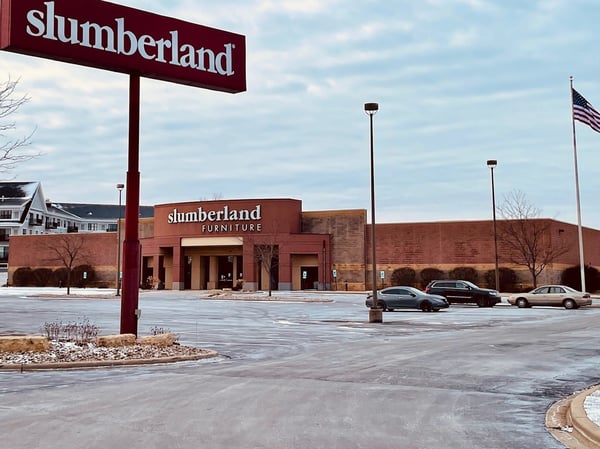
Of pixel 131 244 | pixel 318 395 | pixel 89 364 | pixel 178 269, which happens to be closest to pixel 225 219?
pixel 178 269

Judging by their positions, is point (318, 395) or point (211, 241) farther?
point (211, 241)

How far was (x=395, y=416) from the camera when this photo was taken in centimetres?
862

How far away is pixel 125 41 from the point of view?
1723cm

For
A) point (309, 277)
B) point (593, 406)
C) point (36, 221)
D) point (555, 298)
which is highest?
point (36, 221)

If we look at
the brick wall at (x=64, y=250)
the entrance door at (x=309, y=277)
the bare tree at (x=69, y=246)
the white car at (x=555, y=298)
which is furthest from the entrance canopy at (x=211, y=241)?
the white car at (x=555, y=298)

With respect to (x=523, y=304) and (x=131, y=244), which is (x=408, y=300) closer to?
(x=523, y=304)

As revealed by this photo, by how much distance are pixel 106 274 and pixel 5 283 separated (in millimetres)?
18819

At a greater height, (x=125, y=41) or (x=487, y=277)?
(x=125, y=41)

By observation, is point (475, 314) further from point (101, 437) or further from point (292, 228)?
point (292, 228)

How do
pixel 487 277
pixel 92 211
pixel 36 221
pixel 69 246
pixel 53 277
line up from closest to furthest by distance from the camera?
1. pixel 487 277
2. pixel 69 246
3. pixel 53 277
4. pixel 36 221
5. pixel 92 211

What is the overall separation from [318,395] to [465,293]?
31.6 meters

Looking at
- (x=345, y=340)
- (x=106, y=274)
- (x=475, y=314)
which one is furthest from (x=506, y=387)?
(x=106, y=274)

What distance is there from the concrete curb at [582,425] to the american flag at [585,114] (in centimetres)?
3178

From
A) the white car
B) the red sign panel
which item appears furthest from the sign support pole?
the white car
